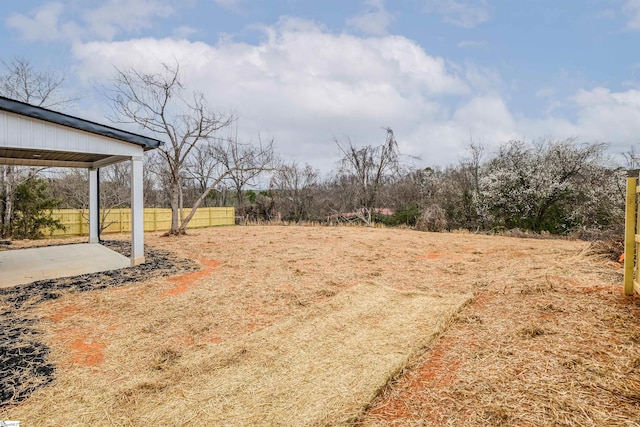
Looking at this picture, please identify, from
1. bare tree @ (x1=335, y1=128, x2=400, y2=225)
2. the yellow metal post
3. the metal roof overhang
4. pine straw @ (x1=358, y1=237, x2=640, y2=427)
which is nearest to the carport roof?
the metal roof overhang

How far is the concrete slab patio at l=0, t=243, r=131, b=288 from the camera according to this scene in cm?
550

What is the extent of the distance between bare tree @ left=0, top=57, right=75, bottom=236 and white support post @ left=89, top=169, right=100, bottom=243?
3914 mm

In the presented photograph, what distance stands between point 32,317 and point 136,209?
2.97m

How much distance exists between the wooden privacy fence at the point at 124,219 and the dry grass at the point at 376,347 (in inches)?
370

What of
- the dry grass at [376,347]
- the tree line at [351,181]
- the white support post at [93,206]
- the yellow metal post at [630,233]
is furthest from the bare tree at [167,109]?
the yellow metal post at [630,233]

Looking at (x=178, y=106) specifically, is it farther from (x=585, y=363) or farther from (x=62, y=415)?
(x=585, y=363)

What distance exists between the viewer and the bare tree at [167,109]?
10219mm

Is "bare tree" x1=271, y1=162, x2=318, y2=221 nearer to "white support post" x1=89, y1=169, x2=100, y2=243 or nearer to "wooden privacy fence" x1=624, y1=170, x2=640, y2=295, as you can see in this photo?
"white support post" x1=89, y1=169, x2=100, y2=243

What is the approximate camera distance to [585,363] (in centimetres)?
213

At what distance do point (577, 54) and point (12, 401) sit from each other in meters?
10.1

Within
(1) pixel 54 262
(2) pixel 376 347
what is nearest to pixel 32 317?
(1) pixel 54 262

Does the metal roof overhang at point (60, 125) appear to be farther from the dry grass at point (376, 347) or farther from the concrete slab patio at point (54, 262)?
the dry grass at point (376, 347)

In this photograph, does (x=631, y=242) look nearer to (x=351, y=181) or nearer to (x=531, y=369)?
(x=531, y=369)

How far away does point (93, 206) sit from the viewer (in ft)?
30.1
